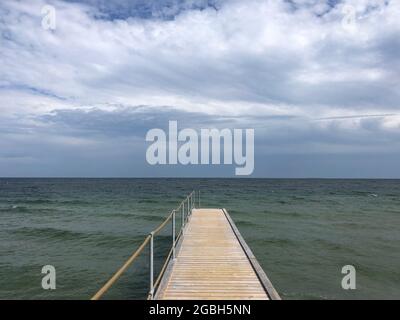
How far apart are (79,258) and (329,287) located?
8.62m

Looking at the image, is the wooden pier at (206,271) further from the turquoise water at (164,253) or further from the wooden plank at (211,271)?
the turquoise water at (164,253)

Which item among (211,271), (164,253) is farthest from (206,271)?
(164,253)

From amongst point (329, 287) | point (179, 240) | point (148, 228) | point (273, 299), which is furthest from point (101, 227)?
point (273, 299)

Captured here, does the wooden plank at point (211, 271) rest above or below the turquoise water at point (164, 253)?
above

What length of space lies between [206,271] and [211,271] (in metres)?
0.11

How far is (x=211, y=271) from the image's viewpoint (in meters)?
6.95

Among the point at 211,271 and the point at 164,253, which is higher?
the point at 211,271

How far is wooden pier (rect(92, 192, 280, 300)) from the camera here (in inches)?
215

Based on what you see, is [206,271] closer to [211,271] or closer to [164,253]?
[211,271]

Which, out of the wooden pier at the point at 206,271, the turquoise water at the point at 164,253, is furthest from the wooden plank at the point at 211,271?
the turquoise water at the point at 164,253

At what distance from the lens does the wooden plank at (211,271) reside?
5656mm

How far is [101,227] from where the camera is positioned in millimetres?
18594

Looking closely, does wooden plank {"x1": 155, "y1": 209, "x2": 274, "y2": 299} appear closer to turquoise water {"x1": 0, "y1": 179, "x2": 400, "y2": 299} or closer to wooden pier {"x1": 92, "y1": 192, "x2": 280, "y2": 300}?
wooden pier {"x1": 92, "y1": 192, "x2": 280, "y2": 300}
